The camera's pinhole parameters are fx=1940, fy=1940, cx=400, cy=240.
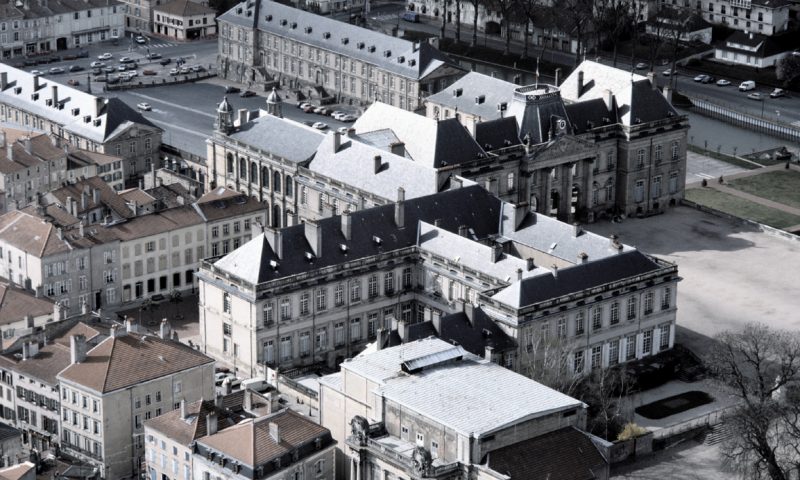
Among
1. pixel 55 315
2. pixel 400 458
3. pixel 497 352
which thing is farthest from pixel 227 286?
pixel 400 458

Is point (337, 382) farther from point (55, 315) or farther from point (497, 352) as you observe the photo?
point (55, 315)

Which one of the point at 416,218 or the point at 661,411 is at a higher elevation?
the point at 416,218

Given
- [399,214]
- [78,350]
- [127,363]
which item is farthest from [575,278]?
[78,350]

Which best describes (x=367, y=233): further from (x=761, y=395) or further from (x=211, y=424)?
(x=761, y=395)

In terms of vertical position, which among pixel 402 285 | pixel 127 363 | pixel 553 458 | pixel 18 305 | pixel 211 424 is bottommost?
pixel 18 305

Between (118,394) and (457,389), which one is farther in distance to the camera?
(118,394)

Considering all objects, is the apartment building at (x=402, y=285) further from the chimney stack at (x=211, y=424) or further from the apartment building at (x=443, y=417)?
the chimney stack at (x=211, y=424)

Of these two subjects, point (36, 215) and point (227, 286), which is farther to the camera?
point (36, 215)

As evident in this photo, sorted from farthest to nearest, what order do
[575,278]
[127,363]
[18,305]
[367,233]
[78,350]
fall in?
1. [367,233]
2. [18,305]
3. [575,278]
4. [78,350]
5. [127,363]
